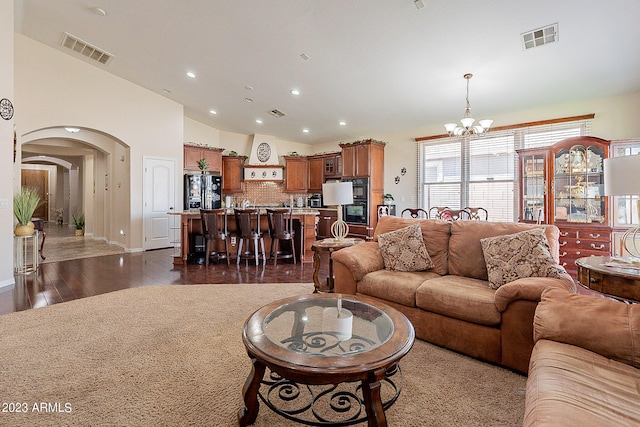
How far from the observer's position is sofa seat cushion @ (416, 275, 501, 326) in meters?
2.20

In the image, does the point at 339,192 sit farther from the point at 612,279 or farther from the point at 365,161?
the point at 365,161

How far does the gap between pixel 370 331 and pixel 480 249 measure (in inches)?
63.5

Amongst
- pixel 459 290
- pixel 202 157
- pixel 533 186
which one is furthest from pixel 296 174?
pixel 459 290

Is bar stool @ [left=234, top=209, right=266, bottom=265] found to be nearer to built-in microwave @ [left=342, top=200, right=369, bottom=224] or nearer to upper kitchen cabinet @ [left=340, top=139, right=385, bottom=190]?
built-in microwave @ [left=342, top=200, right=369, bottom=224]

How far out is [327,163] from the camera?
902 centimetres

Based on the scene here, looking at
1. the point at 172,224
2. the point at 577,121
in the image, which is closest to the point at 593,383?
the point at 577,121

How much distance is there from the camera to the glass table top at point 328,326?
1589 mm

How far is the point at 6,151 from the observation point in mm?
4184

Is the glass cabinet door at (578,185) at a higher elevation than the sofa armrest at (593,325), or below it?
higher

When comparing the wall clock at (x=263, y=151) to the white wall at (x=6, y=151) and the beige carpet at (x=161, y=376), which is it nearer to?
the white wall at (x=6, y=151)

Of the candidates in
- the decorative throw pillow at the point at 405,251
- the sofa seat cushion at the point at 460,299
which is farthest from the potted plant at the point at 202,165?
the sofa seat cushion at the point at 460,299

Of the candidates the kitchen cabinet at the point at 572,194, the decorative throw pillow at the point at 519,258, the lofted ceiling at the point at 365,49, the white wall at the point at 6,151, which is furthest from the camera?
the kitchen cabinet at the point at 572,194

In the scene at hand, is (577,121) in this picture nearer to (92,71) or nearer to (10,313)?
(10,313)

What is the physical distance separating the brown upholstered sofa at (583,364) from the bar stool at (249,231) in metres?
4.54
